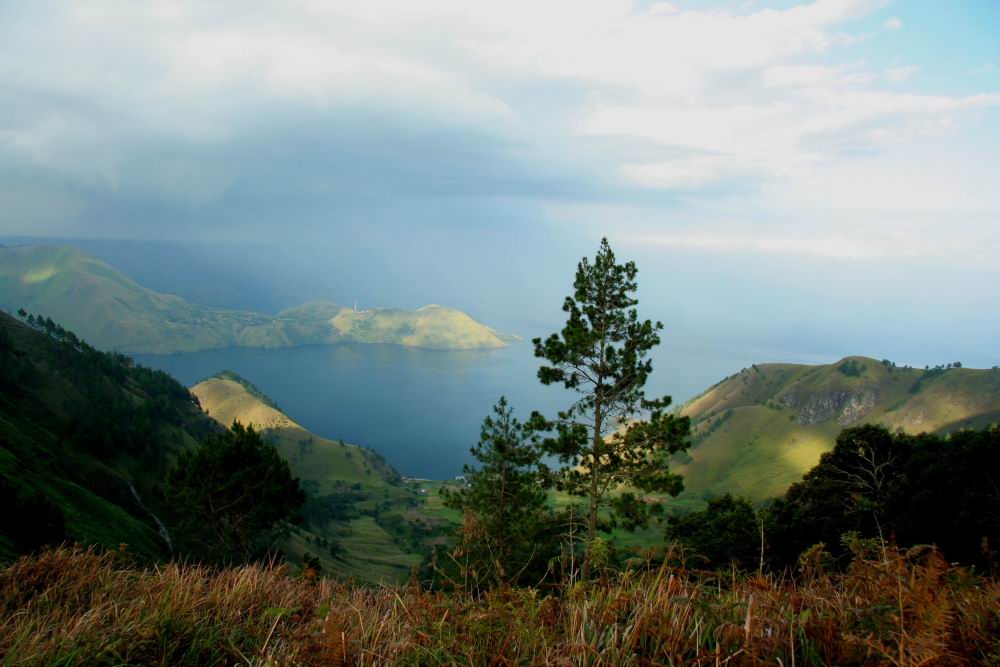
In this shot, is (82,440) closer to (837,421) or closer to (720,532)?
(720,532)

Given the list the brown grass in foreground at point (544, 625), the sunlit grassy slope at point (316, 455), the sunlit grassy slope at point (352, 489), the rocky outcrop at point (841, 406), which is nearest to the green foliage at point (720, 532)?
the brown grass in foreground at point (544, 625)

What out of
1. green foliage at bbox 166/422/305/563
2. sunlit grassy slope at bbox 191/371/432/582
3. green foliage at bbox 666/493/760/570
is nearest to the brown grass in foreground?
green foliage at bbox 666/493/760/570

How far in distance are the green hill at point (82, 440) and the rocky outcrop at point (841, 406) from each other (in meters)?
201

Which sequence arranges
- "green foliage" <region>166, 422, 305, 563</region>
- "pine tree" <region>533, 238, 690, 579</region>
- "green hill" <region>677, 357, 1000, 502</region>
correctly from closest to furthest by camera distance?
1. "pine tree" <region>533, 238, 690, 579</region>
2. "green foliage" <region>166, 422, 305, 563</region>
3. "green hill" <region>677, 357, 1000, 502</region>

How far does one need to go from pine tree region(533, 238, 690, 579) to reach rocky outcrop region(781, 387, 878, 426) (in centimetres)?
20438

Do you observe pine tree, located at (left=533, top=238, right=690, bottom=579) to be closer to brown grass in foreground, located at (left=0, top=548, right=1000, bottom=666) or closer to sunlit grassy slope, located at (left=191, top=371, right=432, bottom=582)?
brown grass in foreground, located at (left=0, top=548, right=1000, bottom=666)

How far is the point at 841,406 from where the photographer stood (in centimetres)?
19412

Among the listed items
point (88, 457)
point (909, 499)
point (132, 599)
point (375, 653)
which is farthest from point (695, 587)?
point (88, 457)

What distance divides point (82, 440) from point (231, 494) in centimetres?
5856

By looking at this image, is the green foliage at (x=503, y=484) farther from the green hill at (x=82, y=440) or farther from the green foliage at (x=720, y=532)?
the green hill at (x=82, y=440)

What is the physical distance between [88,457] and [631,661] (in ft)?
288

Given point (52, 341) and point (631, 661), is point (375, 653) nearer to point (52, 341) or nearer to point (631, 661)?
point (631, 661)

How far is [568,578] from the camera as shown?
139 inches

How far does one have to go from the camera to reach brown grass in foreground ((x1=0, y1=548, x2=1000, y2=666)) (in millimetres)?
2307
